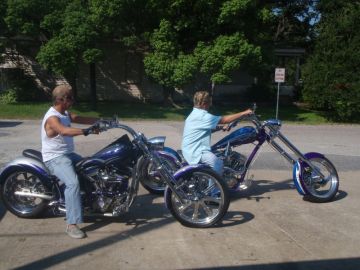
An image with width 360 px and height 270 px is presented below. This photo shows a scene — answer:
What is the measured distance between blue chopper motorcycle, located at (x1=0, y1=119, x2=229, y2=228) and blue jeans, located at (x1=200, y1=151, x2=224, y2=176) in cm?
51

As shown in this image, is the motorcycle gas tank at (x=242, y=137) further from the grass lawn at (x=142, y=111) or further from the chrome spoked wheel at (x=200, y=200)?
the grass lawn at (x=142, y=111)

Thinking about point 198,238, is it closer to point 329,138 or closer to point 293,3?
point 329,138

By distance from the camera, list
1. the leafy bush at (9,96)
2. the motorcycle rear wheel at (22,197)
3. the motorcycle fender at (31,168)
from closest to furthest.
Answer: the motorcycle fender at (31,168) < the motorcycle rear wheel at (22,197) < the leafy bush at (9,96)

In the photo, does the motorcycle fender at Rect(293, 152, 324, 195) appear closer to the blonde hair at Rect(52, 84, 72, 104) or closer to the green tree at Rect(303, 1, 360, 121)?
the blonde hair at Rect(52, 84, 72, 104)

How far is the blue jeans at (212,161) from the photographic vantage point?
6.24 meters

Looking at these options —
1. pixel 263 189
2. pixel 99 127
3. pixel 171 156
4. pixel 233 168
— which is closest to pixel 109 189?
pixel 99 127

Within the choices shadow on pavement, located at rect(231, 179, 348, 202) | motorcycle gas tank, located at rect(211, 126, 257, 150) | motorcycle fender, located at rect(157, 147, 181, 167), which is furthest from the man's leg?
shadow on pavement, located at rect(231, 179, 348, 202)

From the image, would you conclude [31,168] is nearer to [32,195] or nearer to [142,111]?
[32,195]

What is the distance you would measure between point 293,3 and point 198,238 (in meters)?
32.3

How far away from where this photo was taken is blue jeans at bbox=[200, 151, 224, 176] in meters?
6.24

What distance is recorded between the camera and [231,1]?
20.0m

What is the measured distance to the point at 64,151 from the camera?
5.63 meters

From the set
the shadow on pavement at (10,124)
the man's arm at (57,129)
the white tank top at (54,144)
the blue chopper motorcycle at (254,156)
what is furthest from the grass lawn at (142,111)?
the man's arm at (57,129)

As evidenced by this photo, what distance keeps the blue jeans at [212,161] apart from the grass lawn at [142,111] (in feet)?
45.9
